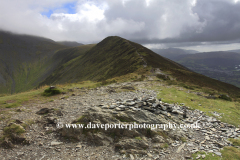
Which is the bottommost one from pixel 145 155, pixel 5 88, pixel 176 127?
pixel 5 88

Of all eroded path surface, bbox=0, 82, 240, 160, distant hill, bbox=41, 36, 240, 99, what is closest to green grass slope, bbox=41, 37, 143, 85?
distant hill, bbox=41, 36, 240, 99

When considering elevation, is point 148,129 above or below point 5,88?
above

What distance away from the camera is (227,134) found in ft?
36.0

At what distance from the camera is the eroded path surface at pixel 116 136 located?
9000 millimetres

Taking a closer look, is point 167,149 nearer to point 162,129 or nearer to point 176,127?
point 162,129

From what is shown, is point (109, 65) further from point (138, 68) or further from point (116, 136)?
point (116, 136)

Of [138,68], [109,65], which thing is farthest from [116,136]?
[109,65]

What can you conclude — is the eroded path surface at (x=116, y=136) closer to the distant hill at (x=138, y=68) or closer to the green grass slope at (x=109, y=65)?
the distant hill at (x=138, y=68)

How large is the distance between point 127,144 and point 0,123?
1140 centimetres

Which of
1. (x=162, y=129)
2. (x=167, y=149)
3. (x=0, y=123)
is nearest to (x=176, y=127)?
(x=162, y=129)

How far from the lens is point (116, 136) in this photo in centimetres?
1048

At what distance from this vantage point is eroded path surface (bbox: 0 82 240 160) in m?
9.00

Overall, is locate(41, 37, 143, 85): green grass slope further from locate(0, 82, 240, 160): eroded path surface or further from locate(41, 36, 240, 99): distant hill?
locate(0, 82, 240, 160): eroded path surface

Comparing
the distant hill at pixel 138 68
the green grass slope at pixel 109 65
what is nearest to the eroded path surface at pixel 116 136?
the distant hill at pixel 138 68
